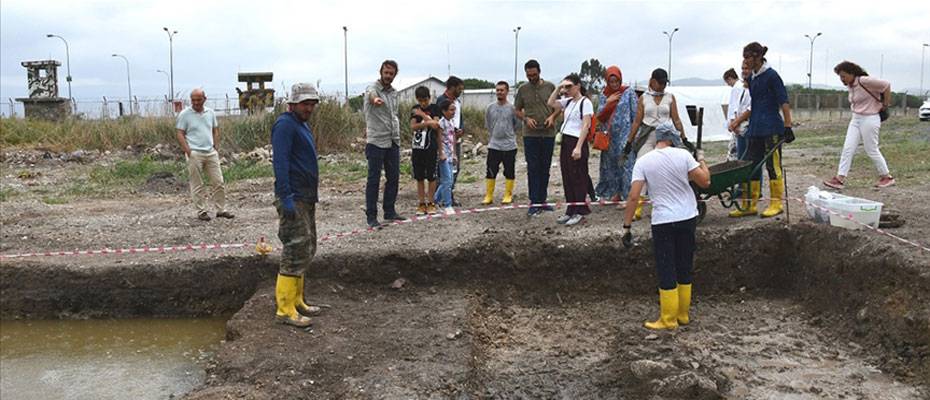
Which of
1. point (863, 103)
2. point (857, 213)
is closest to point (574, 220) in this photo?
point (857, 213)

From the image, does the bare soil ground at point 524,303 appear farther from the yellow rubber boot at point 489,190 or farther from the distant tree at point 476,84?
the distant tree at point 476,84

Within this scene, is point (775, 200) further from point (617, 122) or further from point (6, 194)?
point (6, 194)

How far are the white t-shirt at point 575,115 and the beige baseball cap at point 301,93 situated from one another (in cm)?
313

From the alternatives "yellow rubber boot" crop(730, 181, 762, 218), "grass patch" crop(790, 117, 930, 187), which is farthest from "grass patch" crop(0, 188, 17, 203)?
"grass patch" crop(790, 117, 930, 187)

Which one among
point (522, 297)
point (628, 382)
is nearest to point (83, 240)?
point (522, 297)

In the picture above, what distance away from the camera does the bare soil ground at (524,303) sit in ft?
16.2

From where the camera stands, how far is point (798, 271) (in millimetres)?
6742

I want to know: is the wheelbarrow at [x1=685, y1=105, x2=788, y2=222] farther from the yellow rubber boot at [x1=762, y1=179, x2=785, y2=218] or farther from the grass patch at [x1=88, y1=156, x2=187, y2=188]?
the grass patch at [x1=88, y1=156, x2=187, y2=188]

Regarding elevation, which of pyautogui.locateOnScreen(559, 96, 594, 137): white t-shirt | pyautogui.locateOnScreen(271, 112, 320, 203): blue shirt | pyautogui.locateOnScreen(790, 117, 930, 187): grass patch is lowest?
pyautogui.locateOnScreen(790, 117, 930, 187): grass patch

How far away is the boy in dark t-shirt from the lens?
27.2 ft

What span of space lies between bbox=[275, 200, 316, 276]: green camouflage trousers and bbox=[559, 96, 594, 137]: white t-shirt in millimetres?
3140

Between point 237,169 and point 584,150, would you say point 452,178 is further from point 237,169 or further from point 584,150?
point 237,169

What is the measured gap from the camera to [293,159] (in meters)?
5.46

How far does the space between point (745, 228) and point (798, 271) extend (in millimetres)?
613
